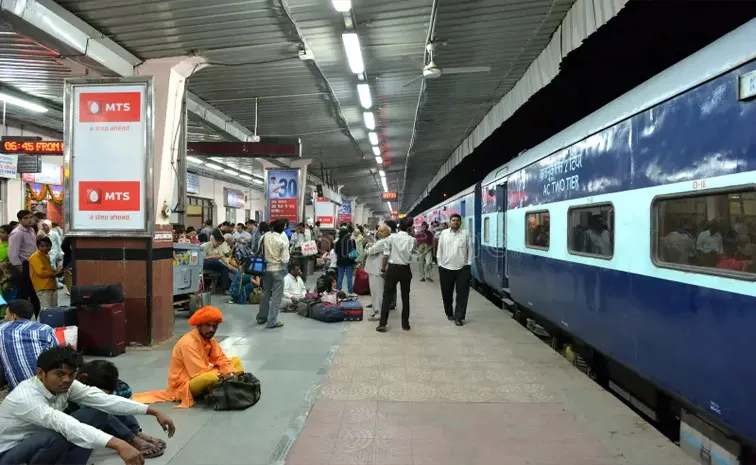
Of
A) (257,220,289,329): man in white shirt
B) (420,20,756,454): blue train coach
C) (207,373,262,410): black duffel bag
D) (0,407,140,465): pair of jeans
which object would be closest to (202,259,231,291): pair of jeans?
(257,220,289,329): man in white shirt

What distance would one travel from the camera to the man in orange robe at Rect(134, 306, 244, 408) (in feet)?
15.6

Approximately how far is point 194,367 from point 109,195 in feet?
11.5

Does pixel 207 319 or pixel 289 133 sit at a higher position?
pixel 289 133

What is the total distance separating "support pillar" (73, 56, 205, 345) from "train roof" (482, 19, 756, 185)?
5.46 m

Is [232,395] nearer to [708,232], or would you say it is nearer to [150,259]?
[150,259]

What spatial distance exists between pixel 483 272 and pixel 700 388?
29.6 feet

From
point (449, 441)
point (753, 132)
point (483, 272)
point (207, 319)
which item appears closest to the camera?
point (753, 132)

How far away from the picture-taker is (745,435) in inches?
116

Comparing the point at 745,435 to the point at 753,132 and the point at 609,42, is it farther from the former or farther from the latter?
the point at 609,42

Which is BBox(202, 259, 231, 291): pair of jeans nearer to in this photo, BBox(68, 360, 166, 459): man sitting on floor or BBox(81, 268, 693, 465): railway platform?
BBox(81, 268, 693, 465): railway platform

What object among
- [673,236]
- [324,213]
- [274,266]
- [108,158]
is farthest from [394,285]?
[324,213]

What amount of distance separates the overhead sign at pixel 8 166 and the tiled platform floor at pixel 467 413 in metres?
11.8

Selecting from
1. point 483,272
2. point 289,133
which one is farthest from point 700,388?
point 289,133

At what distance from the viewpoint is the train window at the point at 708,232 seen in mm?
3018
